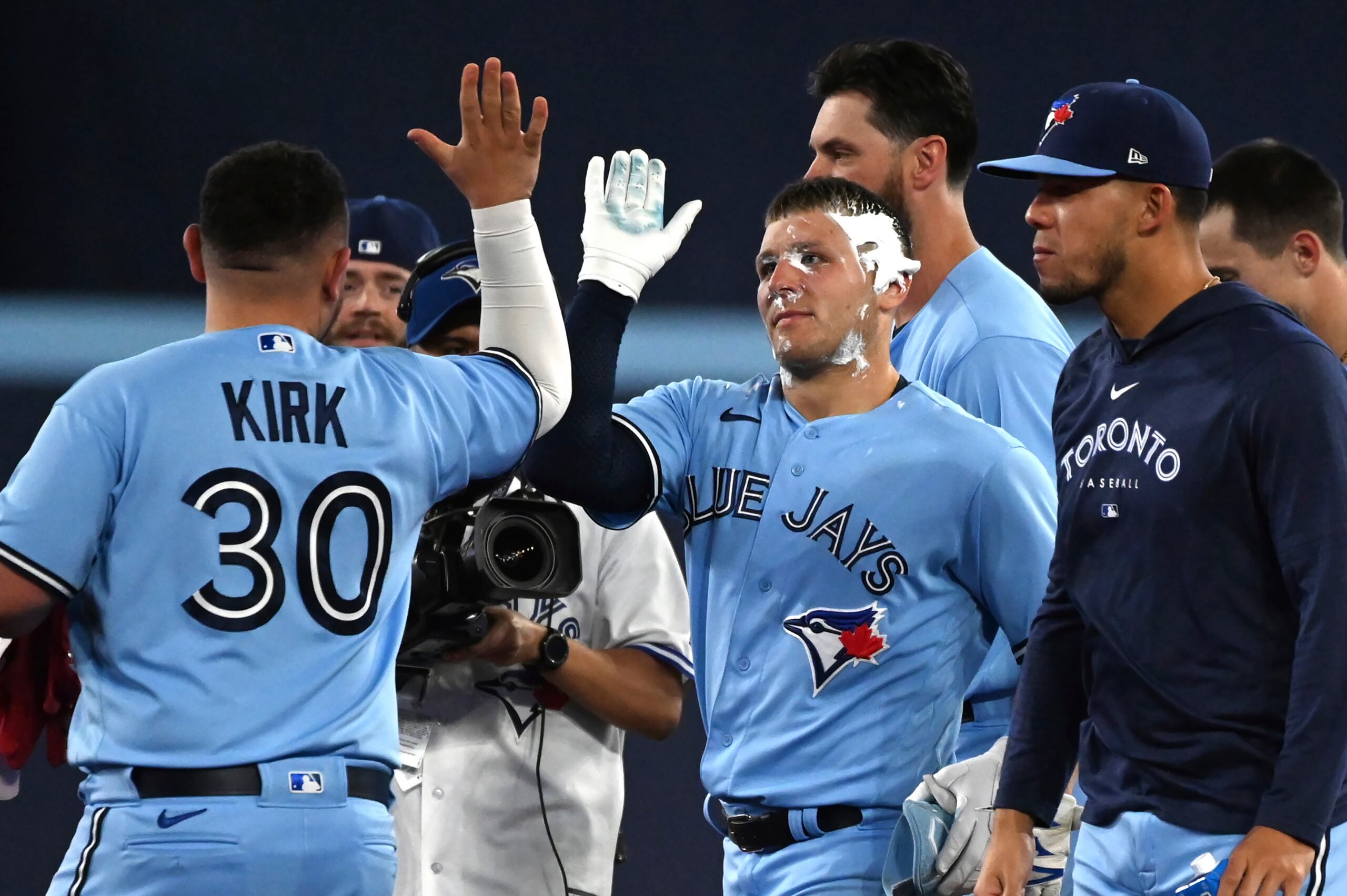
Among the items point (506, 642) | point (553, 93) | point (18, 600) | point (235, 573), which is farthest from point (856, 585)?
point (553, 93)

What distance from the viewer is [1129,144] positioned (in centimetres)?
196

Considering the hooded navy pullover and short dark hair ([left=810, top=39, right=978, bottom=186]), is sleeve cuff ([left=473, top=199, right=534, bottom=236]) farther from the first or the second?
short dark hair ([left=810, top=39, right=978, bottom=186])

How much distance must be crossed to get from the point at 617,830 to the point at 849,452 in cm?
84

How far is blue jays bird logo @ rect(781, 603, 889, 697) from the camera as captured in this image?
2076 mm

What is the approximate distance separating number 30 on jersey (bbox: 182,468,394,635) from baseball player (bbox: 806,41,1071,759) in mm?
952

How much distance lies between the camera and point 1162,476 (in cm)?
179

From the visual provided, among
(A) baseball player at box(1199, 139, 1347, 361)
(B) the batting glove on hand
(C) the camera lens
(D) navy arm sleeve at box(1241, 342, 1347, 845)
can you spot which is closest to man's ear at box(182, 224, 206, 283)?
(C) the camera lens

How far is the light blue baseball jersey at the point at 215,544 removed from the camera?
1749 mm

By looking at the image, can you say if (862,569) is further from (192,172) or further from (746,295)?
(192,172)

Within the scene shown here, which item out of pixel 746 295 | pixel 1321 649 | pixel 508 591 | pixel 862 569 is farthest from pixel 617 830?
pixel 746 295

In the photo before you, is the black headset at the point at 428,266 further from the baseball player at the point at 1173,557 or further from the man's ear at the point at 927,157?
the baseball player at the point at 1173,557

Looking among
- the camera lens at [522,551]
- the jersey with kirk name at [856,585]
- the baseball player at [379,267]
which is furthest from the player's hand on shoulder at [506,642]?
the baseball player at [379,267]

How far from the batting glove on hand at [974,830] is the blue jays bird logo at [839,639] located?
0.57ft

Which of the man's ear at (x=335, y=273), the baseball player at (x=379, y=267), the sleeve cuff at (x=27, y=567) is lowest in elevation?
the sleeve cuff at (x=27, y=567)
